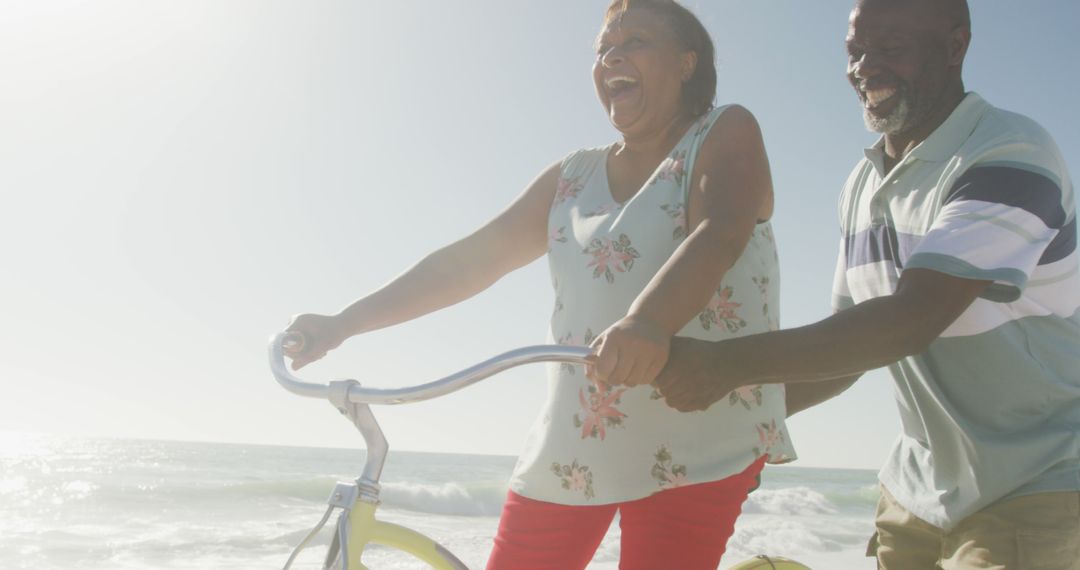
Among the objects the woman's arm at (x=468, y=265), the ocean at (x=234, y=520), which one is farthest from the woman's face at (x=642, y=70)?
the ocean at (x=234, y=520)

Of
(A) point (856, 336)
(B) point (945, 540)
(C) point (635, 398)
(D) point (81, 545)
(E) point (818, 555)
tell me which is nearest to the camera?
(A) point (856, 336)

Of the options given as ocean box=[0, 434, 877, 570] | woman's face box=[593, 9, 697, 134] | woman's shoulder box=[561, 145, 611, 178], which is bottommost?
ocean box=[0, 434, 877, 570]

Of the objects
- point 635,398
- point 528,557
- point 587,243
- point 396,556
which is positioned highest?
point 587,243

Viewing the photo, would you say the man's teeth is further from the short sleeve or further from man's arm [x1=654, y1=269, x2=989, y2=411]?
man's arm [x1=654, y1=269, x2=989, y2=411]

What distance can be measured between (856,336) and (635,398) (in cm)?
45

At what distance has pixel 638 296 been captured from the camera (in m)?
1.53

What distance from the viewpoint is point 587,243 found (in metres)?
1.79

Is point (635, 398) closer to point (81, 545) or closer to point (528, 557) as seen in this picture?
point (528, 557)

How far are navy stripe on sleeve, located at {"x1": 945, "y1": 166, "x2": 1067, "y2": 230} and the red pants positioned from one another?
0.59 meters

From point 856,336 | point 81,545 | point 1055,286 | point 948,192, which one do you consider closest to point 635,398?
point 856,336

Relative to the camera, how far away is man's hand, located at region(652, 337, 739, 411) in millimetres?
1300

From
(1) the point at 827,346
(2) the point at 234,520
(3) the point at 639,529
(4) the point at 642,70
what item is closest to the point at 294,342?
(3) the point at 639,529

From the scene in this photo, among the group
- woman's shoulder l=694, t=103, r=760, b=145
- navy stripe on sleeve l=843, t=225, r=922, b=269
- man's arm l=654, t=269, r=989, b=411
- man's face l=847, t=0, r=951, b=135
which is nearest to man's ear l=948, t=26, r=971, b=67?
man's face l=847, t=0, r=951, b=135

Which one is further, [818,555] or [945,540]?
[818,555]
